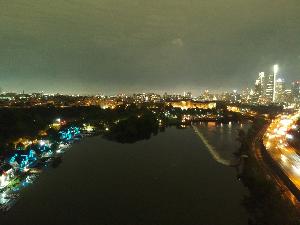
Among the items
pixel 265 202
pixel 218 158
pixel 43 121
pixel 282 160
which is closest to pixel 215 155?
pixel 218 158

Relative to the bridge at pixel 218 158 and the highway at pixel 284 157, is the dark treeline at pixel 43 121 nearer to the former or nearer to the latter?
the bridge at pixel 218 158

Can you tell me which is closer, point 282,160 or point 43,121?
point 282,160

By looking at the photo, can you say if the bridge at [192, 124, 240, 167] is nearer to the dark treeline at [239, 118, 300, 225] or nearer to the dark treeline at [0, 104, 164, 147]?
the dark treeline at [239, 118, 300, 225]

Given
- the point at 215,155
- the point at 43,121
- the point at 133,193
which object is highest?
→ the point at 43,121

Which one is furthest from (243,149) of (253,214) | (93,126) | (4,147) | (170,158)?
(93,126)

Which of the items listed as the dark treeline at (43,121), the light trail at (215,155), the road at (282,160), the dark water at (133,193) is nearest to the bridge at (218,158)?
the light trail at (215,155)

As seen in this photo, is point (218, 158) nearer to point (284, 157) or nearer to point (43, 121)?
point (284, 157)
